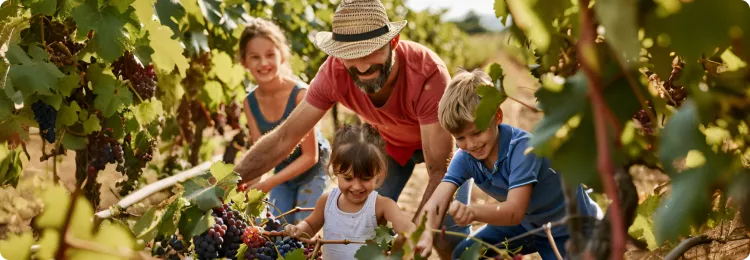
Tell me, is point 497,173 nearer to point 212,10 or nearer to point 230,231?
point 230,231

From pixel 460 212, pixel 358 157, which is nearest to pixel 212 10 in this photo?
pixel 358 157

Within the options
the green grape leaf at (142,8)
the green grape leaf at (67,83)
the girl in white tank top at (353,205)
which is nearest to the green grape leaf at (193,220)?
the girl in white tank top at (353,205)

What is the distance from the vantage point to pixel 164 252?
89.8 inches

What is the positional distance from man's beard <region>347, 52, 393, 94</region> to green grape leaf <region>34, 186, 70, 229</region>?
2.44 meters

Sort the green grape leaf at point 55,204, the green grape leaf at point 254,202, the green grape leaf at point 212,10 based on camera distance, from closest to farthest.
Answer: the green grape leaf at point 55,204 < the green grape leaf at point 254,202 < the green grape leaf at point 212,10

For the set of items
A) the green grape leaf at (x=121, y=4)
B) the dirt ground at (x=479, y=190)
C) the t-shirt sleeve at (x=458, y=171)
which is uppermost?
the green grape leaf at (x=121, y=4)

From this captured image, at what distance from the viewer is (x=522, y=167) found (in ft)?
8.45

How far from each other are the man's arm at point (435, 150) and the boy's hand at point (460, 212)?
0.95 meters

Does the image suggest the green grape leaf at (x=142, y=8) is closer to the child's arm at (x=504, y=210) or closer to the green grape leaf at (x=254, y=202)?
the green grape leaf at (x=254, y=202)

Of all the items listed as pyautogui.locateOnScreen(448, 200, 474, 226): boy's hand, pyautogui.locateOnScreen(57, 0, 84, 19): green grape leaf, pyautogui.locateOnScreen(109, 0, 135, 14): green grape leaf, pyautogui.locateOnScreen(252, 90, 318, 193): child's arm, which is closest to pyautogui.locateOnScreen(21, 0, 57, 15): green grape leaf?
pyautogui.locateOnScreen(57, 0, 84, 19): green grape leaf

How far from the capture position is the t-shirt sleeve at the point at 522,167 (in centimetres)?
256

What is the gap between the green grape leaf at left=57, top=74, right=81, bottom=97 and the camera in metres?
3.21

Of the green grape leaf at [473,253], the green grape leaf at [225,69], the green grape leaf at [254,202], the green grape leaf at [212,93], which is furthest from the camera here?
the green grape leaf at [212,93]

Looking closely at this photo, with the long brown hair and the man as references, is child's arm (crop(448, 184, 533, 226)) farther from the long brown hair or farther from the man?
the long brown hair
